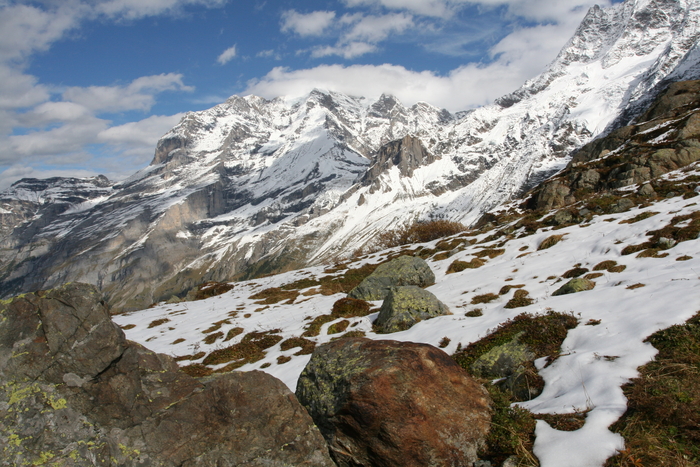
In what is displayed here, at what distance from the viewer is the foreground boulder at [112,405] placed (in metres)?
5.13

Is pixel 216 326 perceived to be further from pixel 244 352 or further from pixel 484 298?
pixel 484 298

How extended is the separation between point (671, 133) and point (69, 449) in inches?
2886

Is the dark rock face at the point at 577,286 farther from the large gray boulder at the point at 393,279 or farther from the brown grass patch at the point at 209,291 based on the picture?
the brown grass patch at the point at 209,291

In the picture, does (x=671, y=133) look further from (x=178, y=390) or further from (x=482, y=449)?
(x=178, y=390)

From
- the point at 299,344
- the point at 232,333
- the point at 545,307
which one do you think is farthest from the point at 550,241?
the point at 232,333

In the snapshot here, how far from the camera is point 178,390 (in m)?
6.54

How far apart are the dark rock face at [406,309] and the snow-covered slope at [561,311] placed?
0.68 meters

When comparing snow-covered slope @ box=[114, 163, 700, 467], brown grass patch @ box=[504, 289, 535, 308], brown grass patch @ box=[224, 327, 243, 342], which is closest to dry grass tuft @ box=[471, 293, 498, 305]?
snow-covered slope @ box=[114, 163, 700, 467]

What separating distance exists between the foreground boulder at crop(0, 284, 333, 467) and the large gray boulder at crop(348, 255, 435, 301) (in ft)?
55.8

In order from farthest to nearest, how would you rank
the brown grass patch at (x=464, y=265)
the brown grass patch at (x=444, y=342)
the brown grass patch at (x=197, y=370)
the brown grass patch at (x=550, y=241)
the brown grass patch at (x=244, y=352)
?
the brown grass patch at (x=464, y=265) → the brown grass patch at (x=550, y=241) → the brown grass patch at (x=244, y=352) → the brown grass patch at (x=197, y=370) → the brown grass patch at (x=444, y=342)

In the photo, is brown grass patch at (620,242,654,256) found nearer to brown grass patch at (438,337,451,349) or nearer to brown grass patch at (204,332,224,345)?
brown grass patch at (438,337,451,349)

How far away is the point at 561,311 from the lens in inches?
463

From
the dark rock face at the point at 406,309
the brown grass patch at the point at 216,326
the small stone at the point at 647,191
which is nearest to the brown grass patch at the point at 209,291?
the brown grass patch at the point at 216,326

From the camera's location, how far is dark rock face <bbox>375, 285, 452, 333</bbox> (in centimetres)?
1589
